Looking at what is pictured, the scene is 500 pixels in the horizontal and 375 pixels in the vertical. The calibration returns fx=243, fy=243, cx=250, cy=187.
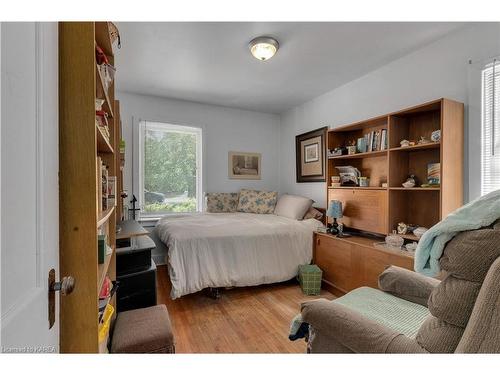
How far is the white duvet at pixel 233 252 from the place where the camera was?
2422 millimetres

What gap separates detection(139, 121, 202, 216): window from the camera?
3.77 m

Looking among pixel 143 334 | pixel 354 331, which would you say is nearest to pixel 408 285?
pixel 354 331

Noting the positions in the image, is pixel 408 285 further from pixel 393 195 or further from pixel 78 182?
pixel 78 182

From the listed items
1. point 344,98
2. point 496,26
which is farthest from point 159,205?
point 496,26

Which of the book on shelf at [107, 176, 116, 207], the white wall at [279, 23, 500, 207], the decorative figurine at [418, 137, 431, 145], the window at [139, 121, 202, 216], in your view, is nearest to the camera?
the book on shelf at [107, 176, 116, 207]

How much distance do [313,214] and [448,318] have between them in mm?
2619

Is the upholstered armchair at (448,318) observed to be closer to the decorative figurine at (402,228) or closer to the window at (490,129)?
the decorative figurine at (402,228)

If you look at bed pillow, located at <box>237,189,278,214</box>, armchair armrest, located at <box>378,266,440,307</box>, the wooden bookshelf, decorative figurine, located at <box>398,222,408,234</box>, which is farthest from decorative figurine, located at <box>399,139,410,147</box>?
bed pillow, located at <box>237,189,278,214</box>

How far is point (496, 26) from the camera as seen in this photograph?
1.80m

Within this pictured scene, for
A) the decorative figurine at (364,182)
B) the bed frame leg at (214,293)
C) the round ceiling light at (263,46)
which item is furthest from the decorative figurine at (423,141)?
the bed frame leg at (214,293)

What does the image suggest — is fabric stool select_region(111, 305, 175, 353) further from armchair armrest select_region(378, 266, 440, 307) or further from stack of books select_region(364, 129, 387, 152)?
stack of books select_region(364, 129, 387, 152)

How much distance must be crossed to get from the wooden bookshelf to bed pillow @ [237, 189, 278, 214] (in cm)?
133

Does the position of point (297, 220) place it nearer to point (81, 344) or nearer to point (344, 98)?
point (344, 98)
